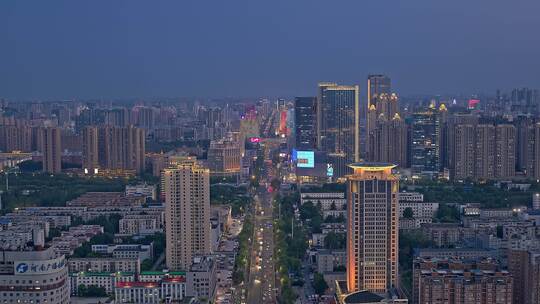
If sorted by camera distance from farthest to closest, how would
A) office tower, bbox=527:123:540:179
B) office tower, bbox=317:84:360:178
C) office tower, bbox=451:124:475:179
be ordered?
1. office tower, bbox=317:84:360:178
2. office tower, bbox=451:124:475:179
3. office tower, bbox=527:123:540:179

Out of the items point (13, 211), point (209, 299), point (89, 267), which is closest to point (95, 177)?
point (13, 211)

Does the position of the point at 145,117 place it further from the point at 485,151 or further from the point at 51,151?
the point at 485,151

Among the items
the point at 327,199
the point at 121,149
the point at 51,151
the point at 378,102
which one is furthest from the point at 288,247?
the point at 378,102

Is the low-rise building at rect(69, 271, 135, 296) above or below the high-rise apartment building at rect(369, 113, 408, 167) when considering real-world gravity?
below

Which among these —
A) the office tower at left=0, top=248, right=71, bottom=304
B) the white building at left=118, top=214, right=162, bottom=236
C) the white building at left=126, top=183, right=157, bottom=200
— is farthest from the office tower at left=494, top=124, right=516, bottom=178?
the office tower at left=0, top=248, right=71, bottom=304

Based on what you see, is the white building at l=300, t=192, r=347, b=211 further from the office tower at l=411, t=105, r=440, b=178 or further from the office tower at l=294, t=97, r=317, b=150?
the office tower at l=294, t=97, r=317, b=150

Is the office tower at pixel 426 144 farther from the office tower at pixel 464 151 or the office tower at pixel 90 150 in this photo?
the office tower at pixel 90 150

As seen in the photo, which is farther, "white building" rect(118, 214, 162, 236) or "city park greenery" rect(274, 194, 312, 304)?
"white building" rect(118, 214, 162, 236)
